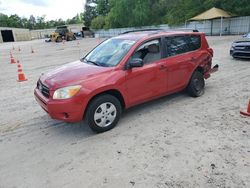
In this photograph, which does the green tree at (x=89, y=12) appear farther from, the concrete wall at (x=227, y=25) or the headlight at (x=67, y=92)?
the headlight at (x=67, y=92)

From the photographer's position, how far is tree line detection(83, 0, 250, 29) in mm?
26656

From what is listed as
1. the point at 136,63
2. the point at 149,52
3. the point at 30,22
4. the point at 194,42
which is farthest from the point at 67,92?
the point at 30,22

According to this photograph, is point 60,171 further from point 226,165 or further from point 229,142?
point 229,142

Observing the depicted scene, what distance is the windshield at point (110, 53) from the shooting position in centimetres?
445

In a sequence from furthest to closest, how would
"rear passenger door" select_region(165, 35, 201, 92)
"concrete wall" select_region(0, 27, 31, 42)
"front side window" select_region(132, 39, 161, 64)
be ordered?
"concrete wall" select_region(0, 27, 31, 42) → "rear passenger door" select_region(165, 35, 201, 92) → "front side window" select_region(132, 39, 161, 64)

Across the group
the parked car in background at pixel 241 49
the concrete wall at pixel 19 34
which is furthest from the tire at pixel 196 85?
the concrete wall at pixel 19 34

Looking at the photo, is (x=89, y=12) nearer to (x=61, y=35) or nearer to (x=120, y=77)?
(x=61, y=35)

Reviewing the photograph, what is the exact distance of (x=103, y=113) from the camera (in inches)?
162

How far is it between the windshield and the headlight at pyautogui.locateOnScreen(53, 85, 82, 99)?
0.88m

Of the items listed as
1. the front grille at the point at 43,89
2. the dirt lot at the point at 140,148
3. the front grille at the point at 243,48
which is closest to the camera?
the dirt lot at the point at 140,148

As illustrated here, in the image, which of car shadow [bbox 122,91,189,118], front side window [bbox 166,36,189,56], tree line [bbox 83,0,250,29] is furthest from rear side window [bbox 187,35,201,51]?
tree line [bbox 83,0,250,29]

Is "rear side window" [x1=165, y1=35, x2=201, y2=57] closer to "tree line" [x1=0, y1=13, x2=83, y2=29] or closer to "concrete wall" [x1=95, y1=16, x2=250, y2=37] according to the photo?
"concrete wall" [x1=95, y1=16, x2=250, y2=37]

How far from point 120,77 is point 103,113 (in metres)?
0.72

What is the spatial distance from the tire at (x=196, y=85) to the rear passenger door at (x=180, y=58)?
20 cm
